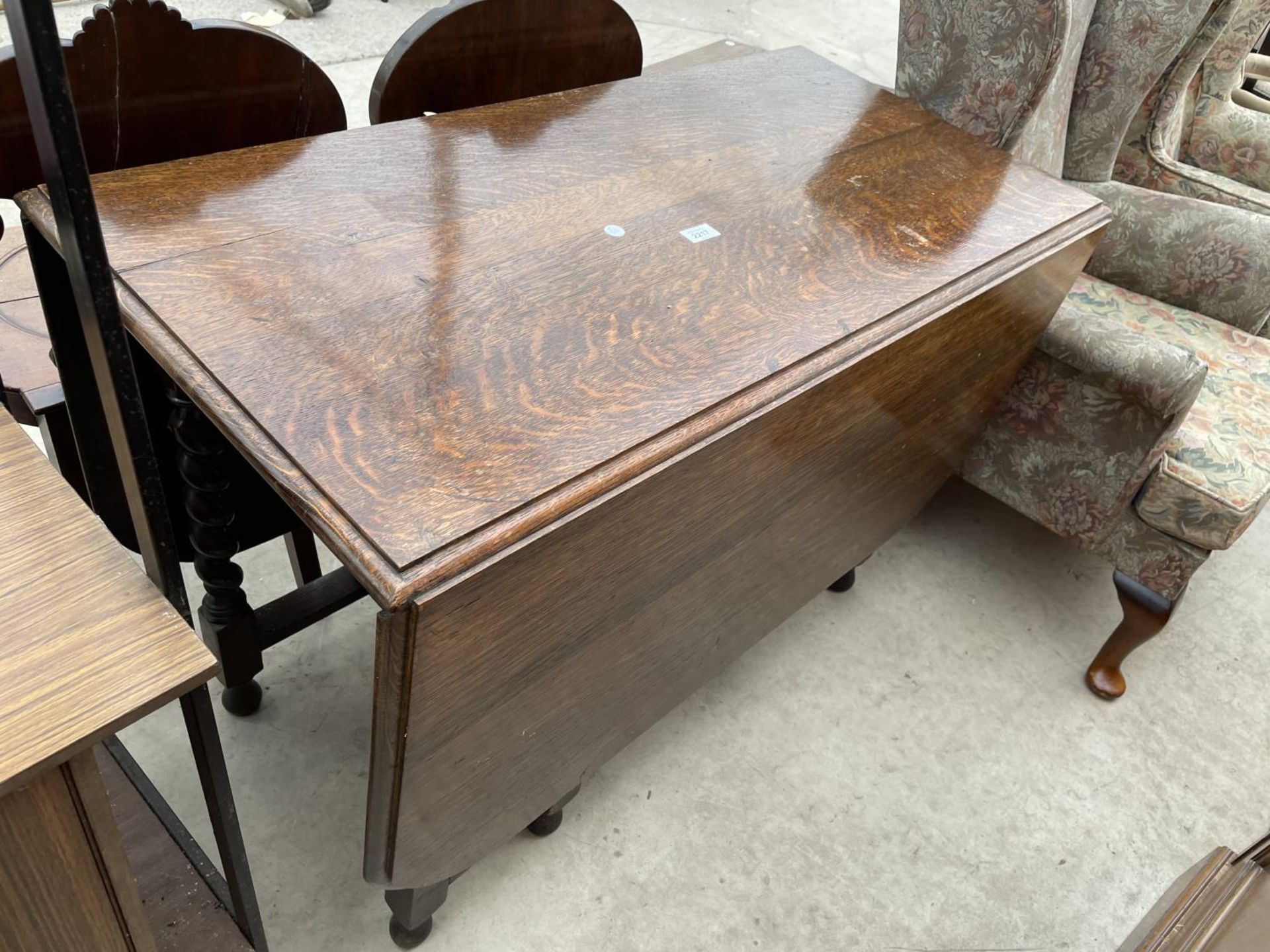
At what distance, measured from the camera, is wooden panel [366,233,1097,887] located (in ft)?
2.37

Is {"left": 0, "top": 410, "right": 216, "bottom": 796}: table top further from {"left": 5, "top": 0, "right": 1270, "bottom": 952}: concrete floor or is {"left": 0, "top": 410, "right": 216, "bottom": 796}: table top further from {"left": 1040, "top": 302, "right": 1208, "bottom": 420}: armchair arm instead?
{"left": 1040, "top": 302, "right": 1208, "bottom": 420}: armchair arm

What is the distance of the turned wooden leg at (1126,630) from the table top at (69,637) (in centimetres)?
140

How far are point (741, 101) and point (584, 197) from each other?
41 centimetres

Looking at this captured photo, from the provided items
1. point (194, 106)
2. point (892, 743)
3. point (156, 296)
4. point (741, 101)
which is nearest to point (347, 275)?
point (156, 296)

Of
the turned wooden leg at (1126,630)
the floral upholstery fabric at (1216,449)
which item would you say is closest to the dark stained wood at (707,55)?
the floral upholstery fabric at (1216,449)

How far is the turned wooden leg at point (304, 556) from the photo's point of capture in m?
1.35

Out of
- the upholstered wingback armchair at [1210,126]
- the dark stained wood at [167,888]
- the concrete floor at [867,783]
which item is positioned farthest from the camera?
the upholstered wingback armchair at [1210,126]

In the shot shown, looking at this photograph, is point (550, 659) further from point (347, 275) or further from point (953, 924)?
point (953, 924)

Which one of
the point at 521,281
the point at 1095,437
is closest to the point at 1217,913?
the point at 1095,437

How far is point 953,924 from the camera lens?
124 cm

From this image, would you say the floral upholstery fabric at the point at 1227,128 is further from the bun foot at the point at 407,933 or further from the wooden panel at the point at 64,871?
the wooden panel at the point at 64,871

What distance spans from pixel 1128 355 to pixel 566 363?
914mm

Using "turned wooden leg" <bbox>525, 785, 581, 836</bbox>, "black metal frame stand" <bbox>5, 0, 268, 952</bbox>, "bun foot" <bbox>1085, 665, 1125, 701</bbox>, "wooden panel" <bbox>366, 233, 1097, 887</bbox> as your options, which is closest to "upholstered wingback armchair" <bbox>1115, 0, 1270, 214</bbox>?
"wooden panel" <bbox>366, 233, 1097, 887</bbox>

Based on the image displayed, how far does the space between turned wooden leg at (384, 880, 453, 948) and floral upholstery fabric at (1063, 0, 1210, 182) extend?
165 centimetres
